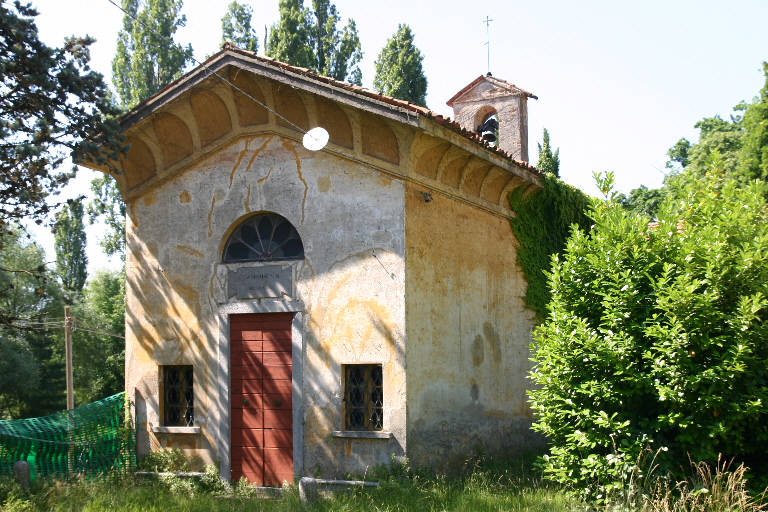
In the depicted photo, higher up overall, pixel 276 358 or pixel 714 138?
pixel 714 138

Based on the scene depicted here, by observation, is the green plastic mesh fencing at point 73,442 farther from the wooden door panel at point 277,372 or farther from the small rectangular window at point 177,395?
the wooden door panel at point 277,372

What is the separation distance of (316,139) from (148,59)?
24.2 m

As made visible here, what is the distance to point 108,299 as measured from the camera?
41.5 m

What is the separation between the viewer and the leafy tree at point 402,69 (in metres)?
27.3

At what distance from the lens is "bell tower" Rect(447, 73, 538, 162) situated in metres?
16.0

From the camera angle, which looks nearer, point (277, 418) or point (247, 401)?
point (277, 418)

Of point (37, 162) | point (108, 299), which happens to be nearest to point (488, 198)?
point (37, 162)

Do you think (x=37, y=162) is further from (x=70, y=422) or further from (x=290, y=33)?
(x=290, y=33)

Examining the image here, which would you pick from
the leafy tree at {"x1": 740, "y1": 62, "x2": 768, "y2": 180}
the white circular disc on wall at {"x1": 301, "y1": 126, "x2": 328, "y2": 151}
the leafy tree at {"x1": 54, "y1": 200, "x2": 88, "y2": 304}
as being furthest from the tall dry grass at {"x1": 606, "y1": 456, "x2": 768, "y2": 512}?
the leafy tree at {"x1": 54, "y1": 200, "x2": 88, "y2": 304}

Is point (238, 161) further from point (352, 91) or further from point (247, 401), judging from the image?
point (247, 401)

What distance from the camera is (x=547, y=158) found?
28.5m

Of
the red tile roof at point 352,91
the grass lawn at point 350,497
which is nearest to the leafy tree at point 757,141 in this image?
the red tile roof at point 352,91

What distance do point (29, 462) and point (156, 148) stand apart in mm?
5340

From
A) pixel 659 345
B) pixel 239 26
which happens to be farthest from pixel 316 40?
pixel 659 345
